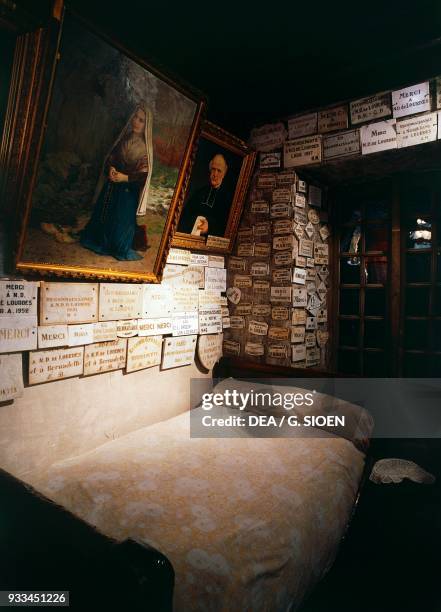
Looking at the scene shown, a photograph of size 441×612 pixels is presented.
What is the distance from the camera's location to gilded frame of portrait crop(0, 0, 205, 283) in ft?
6.03

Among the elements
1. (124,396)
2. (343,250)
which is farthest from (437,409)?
(124,396)

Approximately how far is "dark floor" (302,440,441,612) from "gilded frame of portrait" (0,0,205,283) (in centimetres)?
210

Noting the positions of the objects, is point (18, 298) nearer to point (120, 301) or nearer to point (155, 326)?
point (120, 301)

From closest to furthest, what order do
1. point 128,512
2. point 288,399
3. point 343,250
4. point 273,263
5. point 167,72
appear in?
point 128,512
point 167,72
point 288,399
point 273,263
point 343,250

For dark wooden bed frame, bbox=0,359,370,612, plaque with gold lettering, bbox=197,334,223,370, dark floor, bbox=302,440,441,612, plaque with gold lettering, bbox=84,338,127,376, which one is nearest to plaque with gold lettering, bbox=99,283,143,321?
plaque with gold lettering, bbox=84,338,127,376

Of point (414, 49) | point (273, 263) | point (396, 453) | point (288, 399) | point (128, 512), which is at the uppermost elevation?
point (414, 49)

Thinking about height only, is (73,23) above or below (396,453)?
above

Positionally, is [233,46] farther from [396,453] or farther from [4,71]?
[396,453]

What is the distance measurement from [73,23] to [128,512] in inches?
87.9

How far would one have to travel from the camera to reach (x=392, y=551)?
2268 millimetres

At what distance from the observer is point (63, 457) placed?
7.77 ft

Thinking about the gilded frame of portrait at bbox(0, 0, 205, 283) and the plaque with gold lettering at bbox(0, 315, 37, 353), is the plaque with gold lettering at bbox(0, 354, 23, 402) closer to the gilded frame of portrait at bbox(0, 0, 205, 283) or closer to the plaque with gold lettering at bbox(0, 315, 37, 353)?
the plaque with gold lettering at bbox(0, 315, 37, 353)

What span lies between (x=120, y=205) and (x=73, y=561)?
6.13 feet

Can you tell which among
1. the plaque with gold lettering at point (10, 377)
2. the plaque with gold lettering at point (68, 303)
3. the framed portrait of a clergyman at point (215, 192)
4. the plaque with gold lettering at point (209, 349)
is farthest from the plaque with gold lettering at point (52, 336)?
the plaque with gold lettering at point (209, 349)
